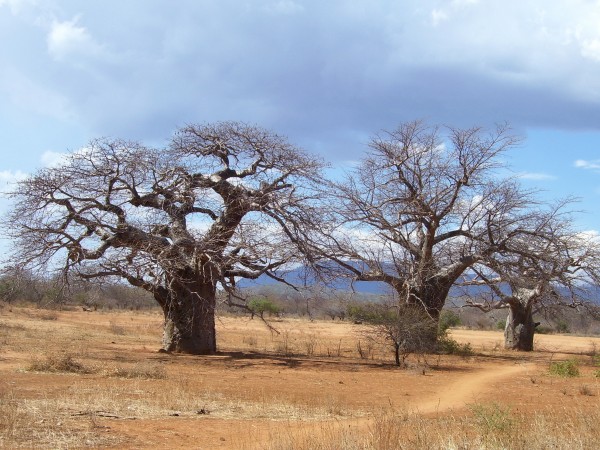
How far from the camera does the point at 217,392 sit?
45.1 feet

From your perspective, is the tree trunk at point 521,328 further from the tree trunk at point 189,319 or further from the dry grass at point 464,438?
the dry grass at point 464,438

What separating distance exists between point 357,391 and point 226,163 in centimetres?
1081

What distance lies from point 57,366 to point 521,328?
2293 centimetres

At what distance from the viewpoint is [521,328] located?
32.2 metres

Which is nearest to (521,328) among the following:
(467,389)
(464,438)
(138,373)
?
(467,389)

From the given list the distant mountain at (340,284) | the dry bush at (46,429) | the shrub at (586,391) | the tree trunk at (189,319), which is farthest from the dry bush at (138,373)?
the shrub at (586,391)

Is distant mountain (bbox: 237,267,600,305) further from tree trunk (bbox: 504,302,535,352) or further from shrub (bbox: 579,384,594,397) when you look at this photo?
shrub (bbox: 579,384,594,397)

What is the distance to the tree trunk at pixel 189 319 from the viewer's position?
22594mm

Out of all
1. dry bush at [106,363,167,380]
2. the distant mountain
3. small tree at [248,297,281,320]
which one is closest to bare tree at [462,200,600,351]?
the distant mountain

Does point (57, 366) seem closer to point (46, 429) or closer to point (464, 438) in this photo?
point (46, 429)

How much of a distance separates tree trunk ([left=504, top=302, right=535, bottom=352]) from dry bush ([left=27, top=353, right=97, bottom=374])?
71.2 ft

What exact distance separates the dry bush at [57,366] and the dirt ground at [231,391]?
0.08ft

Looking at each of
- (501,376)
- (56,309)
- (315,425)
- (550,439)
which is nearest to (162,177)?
(501,376)

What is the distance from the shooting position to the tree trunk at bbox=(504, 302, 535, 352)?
32.0 m
